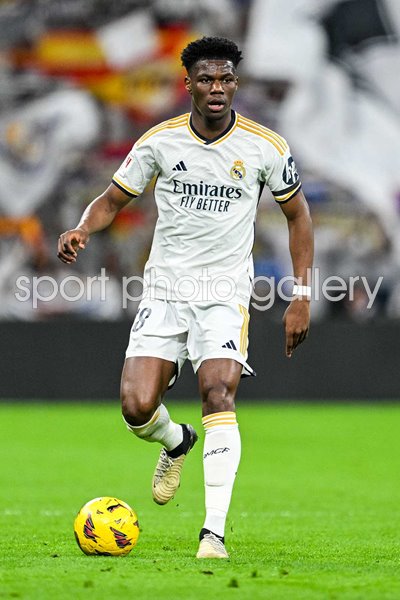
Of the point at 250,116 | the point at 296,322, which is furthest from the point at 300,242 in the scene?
the point at 250,116

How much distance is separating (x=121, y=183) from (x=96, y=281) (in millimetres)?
13946

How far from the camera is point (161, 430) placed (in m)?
7.47

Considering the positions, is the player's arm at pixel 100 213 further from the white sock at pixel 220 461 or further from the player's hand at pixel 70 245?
the white sock at pixel 220 461

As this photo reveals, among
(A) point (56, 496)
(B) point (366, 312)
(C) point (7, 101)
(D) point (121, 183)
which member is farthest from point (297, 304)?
(C) point (7, 101)

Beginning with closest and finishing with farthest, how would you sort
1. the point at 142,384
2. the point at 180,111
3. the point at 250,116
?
the point at 142,384
the point at 180,111
the point at 250,116

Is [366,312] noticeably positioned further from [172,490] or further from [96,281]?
[172,490]

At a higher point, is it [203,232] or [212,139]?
[212,139]

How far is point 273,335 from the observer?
19.1m

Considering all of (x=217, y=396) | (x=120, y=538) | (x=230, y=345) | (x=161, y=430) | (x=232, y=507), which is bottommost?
(x=120, y=538)

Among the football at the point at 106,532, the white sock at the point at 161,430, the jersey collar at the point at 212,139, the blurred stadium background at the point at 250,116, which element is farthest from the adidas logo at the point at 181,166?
the blurred stadium background at the point at 250,116

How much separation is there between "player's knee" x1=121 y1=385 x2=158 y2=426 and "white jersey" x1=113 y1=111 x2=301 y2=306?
56 cm

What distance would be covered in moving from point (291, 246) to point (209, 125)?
80 cm

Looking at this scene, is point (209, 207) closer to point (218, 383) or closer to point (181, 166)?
point (181, 166)

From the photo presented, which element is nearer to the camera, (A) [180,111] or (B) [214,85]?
(B) [214,85]
